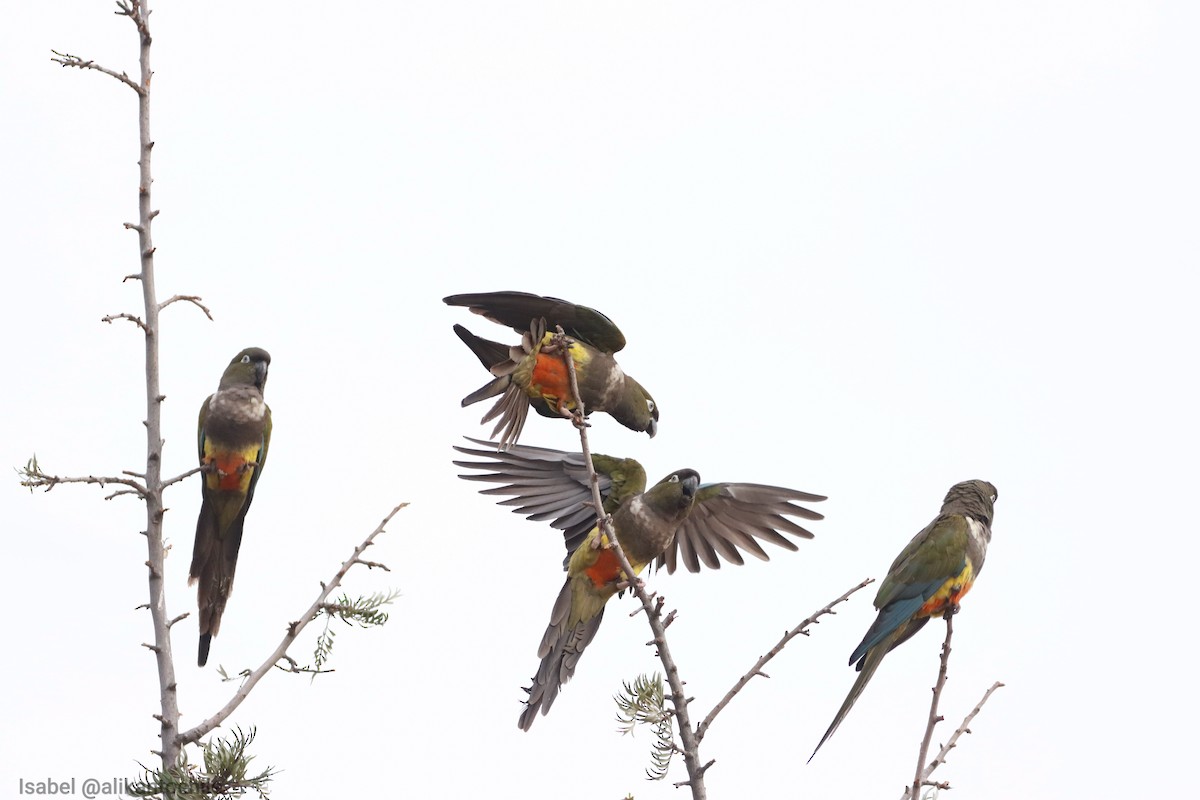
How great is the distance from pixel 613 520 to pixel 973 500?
101 inches

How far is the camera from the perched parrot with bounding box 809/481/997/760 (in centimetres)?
705

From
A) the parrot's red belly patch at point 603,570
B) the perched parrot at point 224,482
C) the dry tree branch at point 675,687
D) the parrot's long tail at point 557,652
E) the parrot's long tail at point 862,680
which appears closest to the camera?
the dry tree branch at point 675,687

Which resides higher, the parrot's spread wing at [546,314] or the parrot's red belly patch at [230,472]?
the parrot's spread wing at [546,314]

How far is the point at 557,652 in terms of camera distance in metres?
7.13

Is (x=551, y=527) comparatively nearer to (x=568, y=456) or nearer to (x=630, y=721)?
(x=568, y=456)

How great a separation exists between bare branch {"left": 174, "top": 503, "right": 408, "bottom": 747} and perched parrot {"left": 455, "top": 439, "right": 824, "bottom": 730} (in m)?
2.07

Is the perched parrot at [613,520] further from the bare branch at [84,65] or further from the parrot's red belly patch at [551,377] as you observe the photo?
the bare branch at [84,65]

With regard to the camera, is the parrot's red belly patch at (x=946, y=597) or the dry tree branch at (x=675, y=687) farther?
the parrot's red belly patch at (x=946, y=597)

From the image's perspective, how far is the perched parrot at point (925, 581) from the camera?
7.05 metres

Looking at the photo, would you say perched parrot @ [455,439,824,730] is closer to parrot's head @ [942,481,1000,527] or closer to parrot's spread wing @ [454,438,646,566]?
parrot's spread wing @ [454,438,646,566]

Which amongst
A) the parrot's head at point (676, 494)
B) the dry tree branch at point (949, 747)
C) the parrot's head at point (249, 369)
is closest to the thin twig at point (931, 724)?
the dry tree branch at point (949, 747)

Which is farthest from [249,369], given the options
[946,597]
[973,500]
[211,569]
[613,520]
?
[973,500]

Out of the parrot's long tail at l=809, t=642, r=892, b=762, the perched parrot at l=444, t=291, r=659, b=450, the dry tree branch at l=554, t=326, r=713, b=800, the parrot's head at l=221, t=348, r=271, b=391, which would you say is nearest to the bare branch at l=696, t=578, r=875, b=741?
the dry tree branch at l=554, t=326, r=713, b=800

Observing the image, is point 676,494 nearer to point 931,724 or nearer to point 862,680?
point 862,680
